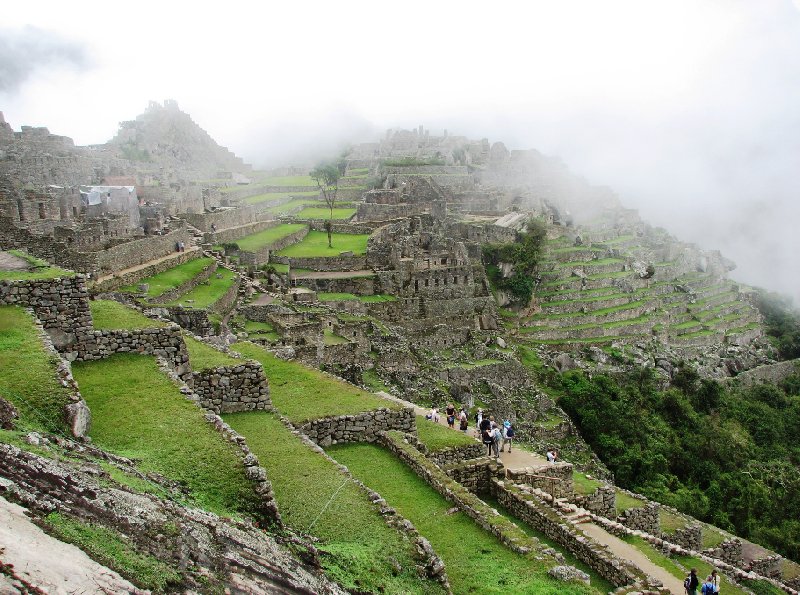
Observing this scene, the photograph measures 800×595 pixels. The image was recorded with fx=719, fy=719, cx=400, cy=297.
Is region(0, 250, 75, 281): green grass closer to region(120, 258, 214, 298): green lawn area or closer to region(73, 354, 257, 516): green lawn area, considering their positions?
region(73, 354, 257, 516): green lawn area

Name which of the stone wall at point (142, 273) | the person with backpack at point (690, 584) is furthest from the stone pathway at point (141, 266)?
the person with backpack at point (690, 584)

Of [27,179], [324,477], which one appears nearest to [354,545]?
[324,477]

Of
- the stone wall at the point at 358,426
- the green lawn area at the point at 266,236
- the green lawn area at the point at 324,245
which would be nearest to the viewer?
the stone wall at the point at 358,426

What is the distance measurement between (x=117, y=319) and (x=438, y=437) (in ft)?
20.1

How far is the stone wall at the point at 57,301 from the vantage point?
1043 cm

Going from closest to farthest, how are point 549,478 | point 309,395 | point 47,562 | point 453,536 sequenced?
point 47,562, point 453,536, point 309,395, point 549,478

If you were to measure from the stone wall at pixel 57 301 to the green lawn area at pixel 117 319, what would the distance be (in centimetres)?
56

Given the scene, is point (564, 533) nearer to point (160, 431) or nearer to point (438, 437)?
point (438, 437)

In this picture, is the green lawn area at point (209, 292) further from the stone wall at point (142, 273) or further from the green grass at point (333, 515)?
the green grass at point (333, 515)

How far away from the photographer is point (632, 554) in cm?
1311

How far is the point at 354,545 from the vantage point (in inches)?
308

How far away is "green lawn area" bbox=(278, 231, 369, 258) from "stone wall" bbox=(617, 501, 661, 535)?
26391 mm

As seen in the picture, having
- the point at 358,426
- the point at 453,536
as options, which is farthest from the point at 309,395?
the point at 453,536

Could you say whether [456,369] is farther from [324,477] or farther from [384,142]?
[384,142]
